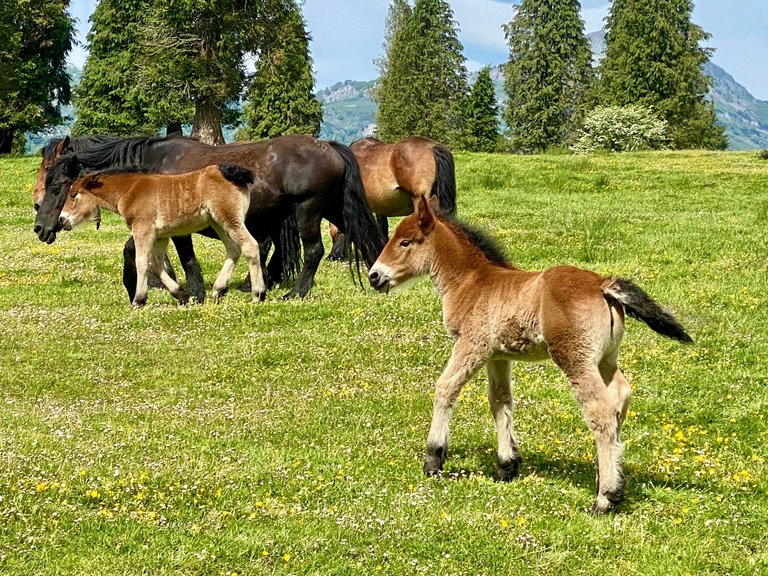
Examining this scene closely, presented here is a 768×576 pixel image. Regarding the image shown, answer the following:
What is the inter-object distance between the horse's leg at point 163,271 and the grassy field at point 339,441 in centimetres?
35

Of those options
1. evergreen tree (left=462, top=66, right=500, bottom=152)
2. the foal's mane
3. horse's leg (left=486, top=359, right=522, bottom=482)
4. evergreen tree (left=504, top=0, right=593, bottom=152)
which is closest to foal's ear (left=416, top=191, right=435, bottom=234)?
the foal's mane

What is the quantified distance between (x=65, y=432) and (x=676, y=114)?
74327mm

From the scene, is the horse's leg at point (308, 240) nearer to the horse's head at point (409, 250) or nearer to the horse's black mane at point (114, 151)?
the horse's black mane at point (114, 151)

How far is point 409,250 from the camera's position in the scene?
7527 millimetres

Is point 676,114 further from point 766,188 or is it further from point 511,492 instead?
point 511,492

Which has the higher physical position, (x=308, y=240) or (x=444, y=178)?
(x=444, y=178)

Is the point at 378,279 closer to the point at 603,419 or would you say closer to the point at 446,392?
the point at 446,392

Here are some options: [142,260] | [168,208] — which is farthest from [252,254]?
[142,260]

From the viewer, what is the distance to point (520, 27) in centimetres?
8638

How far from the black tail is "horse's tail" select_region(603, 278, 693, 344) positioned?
873cm

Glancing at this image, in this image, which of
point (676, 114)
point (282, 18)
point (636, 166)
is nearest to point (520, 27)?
point (676, 114)

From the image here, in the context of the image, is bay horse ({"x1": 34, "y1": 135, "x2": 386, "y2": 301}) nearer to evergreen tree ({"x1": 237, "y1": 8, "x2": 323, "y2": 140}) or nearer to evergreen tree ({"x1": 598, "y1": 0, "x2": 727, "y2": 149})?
evergreen tree ({"x1": 237, "y1": 8, "x2": 323, "y2": 140})

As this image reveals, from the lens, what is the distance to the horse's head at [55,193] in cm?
1520

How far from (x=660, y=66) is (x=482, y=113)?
20.2 meters
